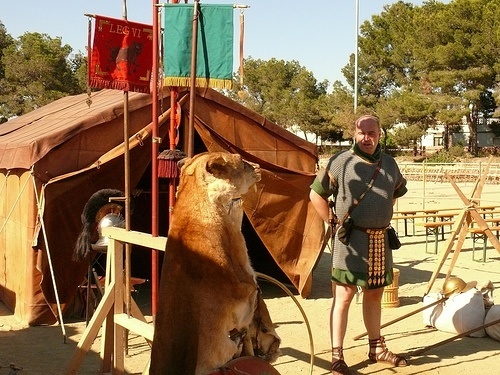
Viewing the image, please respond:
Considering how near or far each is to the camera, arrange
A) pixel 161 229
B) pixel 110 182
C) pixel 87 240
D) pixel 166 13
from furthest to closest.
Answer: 1. pixel 161 229
2. pixel 110 182
3. pixel 87 240
4. pixel 166 13

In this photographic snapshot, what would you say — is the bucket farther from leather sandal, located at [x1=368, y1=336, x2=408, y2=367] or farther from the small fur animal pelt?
the small fur animal pelt

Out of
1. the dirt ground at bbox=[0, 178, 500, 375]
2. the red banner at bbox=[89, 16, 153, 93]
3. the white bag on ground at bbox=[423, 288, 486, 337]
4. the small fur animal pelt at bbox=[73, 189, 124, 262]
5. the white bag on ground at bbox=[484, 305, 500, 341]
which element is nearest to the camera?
the red banner at bbox=[89, 16, 153, 93]

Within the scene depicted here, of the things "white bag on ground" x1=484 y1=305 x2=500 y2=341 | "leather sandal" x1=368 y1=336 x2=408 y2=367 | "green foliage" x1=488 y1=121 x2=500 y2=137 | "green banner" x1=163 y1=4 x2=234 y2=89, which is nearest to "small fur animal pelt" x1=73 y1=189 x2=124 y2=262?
"green banner" x1=163 y1=4 x2=234 y2=89

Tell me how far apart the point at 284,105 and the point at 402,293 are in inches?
1865

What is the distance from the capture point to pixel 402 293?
8820 millimetres

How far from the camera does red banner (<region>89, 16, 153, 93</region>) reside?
5.57 m

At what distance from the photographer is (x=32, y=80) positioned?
147 feet

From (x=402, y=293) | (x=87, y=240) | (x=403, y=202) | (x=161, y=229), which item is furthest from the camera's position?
(x=403, y=202)

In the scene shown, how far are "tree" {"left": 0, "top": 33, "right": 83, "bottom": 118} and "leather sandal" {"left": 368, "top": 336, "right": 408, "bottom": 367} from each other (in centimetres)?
3957

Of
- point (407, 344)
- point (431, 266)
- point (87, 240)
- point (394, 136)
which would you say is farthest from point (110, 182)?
point (394, 136)

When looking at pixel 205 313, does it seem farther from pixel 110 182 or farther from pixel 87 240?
pixel 110 182

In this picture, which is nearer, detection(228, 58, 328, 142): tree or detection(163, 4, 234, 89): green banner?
detection(163, 4, 234, 89): green banner

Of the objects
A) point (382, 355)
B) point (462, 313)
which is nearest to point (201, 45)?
point (382, 355)

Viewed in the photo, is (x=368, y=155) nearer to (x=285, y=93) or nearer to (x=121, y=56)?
(x=121, y=56)
